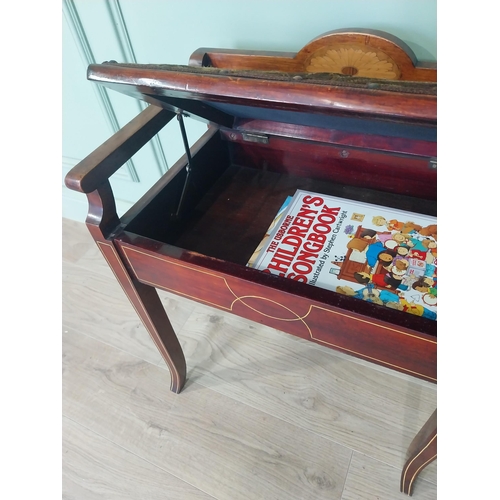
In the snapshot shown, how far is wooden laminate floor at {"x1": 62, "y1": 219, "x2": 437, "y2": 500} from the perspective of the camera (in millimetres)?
1063

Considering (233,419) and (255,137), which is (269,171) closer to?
(255,137)

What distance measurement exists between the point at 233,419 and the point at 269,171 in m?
0.74

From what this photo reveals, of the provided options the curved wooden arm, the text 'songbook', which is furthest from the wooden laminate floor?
the curved wooden arm

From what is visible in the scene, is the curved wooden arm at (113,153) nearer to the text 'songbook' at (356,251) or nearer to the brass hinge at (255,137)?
the brass hinge at (255,137)

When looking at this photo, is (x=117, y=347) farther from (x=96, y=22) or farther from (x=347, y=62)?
(x=347, y=62)

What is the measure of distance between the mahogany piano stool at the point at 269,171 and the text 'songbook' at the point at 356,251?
47mm

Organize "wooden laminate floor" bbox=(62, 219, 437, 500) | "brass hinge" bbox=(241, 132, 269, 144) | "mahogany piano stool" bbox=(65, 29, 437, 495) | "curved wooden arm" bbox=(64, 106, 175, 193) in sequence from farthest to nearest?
1. "wooden laminate floor" bbox=(62, 219, 437, 500)
2. "brass hinge" bbox=(241, 132, 269, 144)
3. "curved wooden arm" bbox=(64, 106, 175, 193)
4. "mahogany piano stool" bbox=(65, 29, 437, 495)

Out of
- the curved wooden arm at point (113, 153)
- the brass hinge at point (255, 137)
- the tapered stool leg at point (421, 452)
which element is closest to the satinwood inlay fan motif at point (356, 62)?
the brass hinge at point (255, 137)

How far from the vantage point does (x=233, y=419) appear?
118 centimetres

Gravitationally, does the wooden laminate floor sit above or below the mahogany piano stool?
below

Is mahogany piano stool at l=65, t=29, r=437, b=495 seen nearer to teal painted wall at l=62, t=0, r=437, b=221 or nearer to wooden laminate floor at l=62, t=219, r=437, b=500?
teal painted wall at l=62, t=0, r=437, b=221

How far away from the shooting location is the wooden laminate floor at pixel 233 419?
1.06 meters

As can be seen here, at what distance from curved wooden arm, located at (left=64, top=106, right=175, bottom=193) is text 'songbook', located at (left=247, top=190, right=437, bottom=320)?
32 centimetres
